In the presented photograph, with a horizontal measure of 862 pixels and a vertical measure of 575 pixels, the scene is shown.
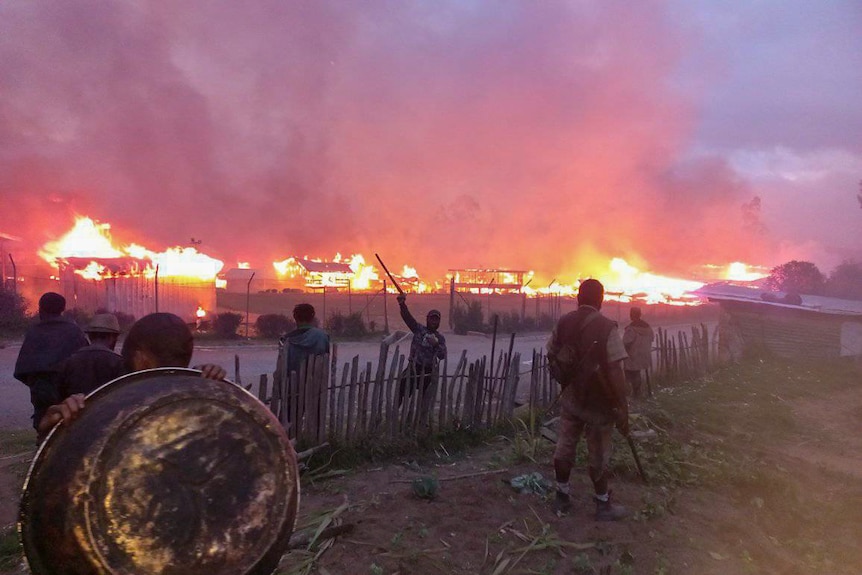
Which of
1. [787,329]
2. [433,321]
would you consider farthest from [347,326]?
[433,321]

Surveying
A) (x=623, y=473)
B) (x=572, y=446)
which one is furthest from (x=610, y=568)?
(x=623, y=473)

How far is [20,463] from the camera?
5.70 meters

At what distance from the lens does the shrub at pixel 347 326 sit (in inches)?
837

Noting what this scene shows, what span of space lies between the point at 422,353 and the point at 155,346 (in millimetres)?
4365

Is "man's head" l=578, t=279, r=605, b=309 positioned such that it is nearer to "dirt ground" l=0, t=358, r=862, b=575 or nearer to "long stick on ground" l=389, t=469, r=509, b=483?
"dirt ground" l=0, t=358, r=862, b=575

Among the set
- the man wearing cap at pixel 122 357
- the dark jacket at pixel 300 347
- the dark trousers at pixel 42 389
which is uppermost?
the man wearing cap at pixel 122 357

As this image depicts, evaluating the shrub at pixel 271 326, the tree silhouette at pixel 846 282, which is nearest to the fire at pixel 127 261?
the shrub at pixel 271 326

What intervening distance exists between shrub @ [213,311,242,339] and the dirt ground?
12111 mm

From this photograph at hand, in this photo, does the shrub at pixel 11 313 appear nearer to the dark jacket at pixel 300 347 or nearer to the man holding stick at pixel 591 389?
the dark jacket at pixel 300 347

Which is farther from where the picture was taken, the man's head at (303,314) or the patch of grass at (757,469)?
the man's head at (303,314)

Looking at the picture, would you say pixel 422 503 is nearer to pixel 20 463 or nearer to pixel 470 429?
pixel 470 429

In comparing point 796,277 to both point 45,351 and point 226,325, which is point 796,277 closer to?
point 226,325

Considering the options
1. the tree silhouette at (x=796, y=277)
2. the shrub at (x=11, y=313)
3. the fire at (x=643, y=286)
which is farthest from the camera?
the tree silhouette at (x=796, y=277)

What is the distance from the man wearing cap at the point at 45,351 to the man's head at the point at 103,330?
2.65 ft
